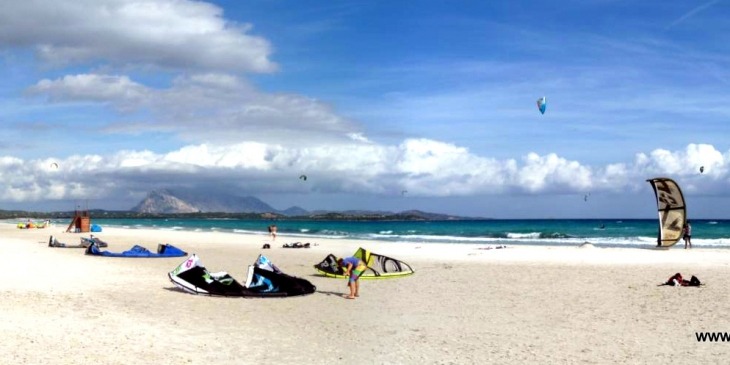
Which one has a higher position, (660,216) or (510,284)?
(660,216)

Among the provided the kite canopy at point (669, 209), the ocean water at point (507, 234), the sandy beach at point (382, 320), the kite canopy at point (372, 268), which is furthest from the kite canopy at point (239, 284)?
the ocean water at point (507, 234)

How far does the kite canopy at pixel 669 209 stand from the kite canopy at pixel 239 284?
20.4 metres

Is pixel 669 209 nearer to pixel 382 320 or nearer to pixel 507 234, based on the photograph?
pixel 382 320

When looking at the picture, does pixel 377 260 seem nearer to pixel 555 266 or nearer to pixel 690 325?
pixel 555 266

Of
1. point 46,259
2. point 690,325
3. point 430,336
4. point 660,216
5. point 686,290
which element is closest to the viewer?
point 430,336

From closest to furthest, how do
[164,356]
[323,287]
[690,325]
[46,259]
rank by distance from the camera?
[164,356] < [690,325] < [323,287] < [46,259]

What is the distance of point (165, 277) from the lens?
54.5 ft

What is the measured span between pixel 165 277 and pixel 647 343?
11975 mm

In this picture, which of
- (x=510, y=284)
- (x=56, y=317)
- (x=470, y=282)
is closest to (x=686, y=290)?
(x=510, y=284)

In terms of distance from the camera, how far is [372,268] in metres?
16.6

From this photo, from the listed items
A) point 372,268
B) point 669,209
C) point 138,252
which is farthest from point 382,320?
point 669,209

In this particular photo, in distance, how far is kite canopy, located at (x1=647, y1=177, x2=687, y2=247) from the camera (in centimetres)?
2819

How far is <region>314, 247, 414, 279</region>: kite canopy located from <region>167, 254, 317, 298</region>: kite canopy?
3.03m

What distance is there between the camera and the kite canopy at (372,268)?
16.5 meters
